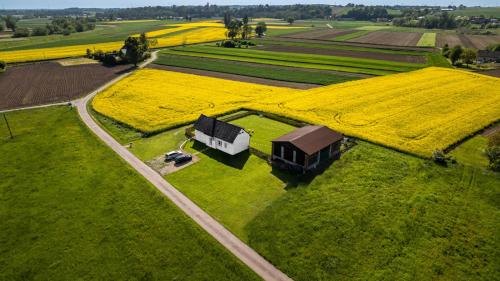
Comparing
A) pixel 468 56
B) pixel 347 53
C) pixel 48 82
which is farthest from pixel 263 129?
pixel 347 53

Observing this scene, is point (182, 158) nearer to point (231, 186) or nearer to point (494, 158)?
point (231, 186)

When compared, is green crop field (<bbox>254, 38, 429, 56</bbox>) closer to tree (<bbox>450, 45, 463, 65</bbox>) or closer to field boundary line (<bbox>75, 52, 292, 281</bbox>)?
tree (<bbox>450, 45, 463, 65</bbox>)

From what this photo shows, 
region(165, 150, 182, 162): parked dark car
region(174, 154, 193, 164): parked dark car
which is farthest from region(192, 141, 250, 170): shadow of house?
region(165, 150, 182, 162): parked dark car

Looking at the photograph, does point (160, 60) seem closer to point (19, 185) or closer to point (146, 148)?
point (146, 148)

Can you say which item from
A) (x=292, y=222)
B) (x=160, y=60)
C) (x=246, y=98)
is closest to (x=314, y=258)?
(x=292, y=222)

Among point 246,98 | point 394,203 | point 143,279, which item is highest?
point 246,98

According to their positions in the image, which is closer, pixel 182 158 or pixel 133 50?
pixel 182 158
